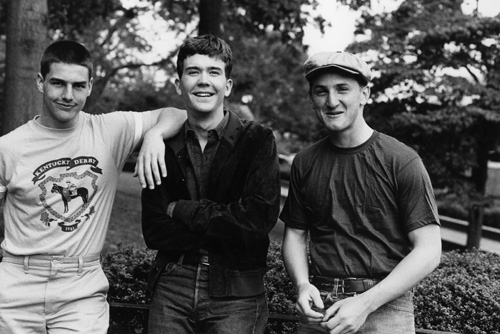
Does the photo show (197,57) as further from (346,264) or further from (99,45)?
(99,45)

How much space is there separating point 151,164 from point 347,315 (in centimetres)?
120

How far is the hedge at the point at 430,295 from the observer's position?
424cm

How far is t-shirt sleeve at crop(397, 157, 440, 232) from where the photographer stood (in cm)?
293

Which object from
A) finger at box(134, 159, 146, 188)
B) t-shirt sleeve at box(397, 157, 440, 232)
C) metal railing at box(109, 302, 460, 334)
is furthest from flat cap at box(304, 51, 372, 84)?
metal railing at box(109, 302, 460, 334)

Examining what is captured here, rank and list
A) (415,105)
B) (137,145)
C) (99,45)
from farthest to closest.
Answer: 1. (99,45)
2. (415,105)
3. (137,145)

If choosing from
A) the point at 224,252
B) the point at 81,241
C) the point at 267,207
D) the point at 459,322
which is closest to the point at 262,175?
the point at 267,207

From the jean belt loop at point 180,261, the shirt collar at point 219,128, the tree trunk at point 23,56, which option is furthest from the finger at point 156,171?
the tree trunk at point 23,56

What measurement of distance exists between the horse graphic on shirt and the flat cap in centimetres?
131

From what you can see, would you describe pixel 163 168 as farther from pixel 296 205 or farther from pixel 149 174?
pixel 296 205

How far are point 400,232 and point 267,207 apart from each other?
67 centimetres

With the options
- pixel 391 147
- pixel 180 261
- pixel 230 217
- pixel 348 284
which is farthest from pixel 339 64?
pixel 180 261

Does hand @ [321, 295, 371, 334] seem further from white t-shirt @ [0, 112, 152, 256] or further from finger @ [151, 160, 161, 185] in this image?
white t-shirt @ [0, 112, 152, 256]

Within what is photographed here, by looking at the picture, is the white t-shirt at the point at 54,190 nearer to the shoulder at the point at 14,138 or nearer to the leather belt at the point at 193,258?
the shoulder at the point at 14,138

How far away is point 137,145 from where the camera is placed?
364cm
